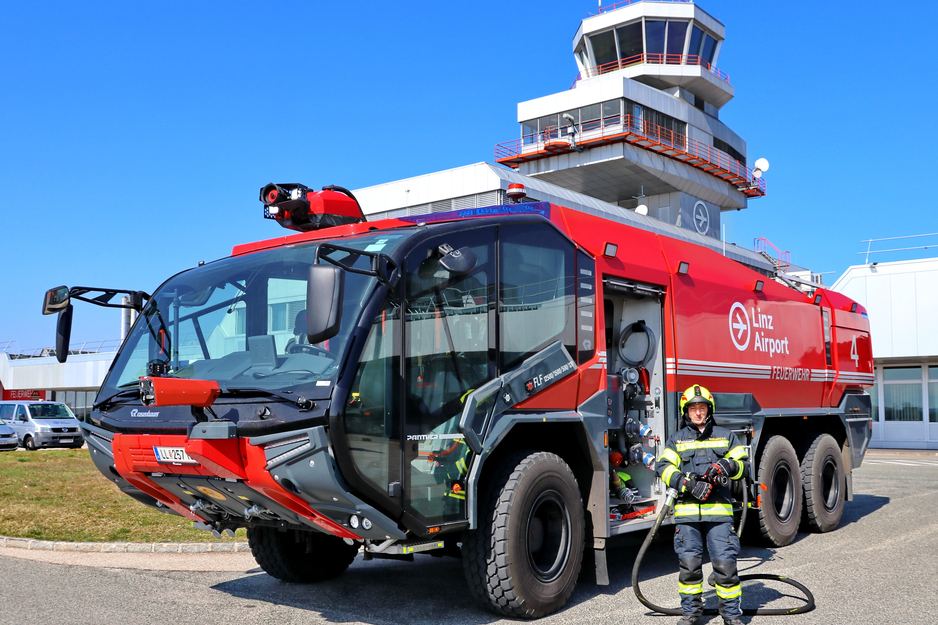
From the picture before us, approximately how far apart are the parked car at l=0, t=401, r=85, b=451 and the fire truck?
1076 inches

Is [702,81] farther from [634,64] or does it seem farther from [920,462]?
[920,462]

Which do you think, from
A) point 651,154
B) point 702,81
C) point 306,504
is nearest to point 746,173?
point 702,81

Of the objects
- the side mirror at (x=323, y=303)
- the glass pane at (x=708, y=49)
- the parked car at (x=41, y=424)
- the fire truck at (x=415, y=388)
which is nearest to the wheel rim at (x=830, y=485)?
the fire truck at (x=415, y=388)

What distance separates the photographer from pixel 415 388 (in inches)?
219

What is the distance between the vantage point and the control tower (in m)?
41.5

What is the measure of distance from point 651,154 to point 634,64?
571 centimetres

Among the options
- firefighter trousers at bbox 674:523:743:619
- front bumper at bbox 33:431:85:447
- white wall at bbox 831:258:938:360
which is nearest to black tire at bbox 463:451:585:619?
firefighter trousers at bbox 674:523:743:619

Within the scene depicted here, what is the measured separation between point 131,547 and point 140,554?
260 millimetres

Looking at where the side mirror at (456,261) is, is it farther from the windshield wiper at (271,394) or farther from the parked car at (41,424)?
the parked car at (41,424)

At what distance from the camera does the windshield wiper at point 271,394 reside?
5.06 m

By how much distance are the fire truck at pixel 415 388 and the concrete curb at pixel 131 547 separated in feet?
6.73

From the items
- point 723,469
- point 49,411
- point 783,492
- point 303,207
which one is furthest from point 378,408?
point 49,411

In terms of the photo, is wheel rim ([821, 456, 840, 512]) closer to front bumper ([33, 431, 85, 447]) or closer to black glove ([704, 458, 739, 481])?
black glove ([704, 458, 739, 481])

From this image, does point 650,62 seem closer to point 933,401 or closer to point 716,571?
point 933,401
